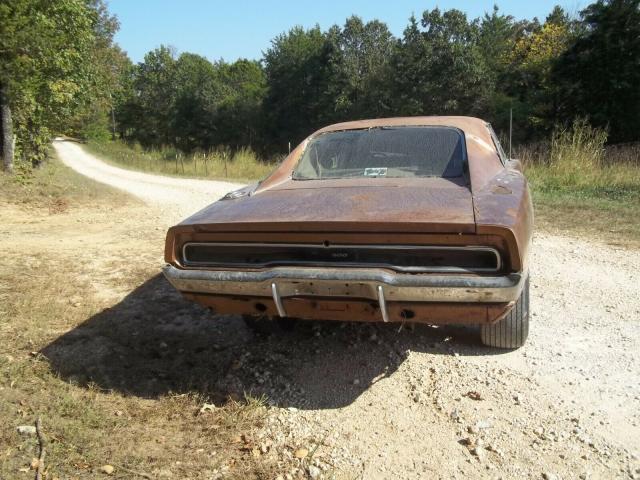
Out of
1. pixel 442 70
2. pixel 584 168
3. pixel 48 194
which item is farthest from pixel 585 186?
pixel 442 70

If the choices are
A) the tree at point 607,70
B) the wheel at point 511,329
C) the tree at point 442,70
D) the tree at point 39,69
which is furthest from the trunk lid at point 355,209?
the tree at point 442,70

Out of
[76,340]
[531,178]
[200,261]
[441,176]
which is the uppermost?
[441,176]

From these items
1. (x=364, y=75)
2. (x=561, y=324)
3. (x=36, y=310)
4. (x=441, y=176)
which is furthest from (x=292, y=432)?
(x=364, y=75)

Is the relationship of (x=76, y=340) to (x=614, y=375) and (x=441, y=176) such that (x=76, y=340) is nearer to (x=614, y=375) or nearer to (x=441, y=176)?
(x=441, y=176)

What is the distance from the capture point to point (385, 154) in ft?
11.9

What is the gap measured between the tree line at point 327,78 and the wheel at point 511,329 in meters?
12.7

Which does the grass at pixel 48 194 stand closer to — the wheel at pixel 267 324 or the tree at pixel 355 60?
the wheel at pixel 267 324

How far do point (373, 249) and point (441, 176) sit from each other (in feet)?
3.30

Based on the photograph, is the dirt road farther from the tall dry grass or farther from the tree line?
the tree line

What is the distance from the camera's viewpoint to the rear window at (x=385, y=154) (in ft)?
11.2

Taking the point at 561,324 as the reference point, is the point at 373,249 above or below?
above

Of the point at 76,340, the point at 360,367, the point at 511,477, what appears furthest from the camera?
the point at 76,340

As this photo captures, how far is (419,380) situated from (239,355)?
1.16m

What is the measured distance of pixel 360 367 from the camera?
3152mm
